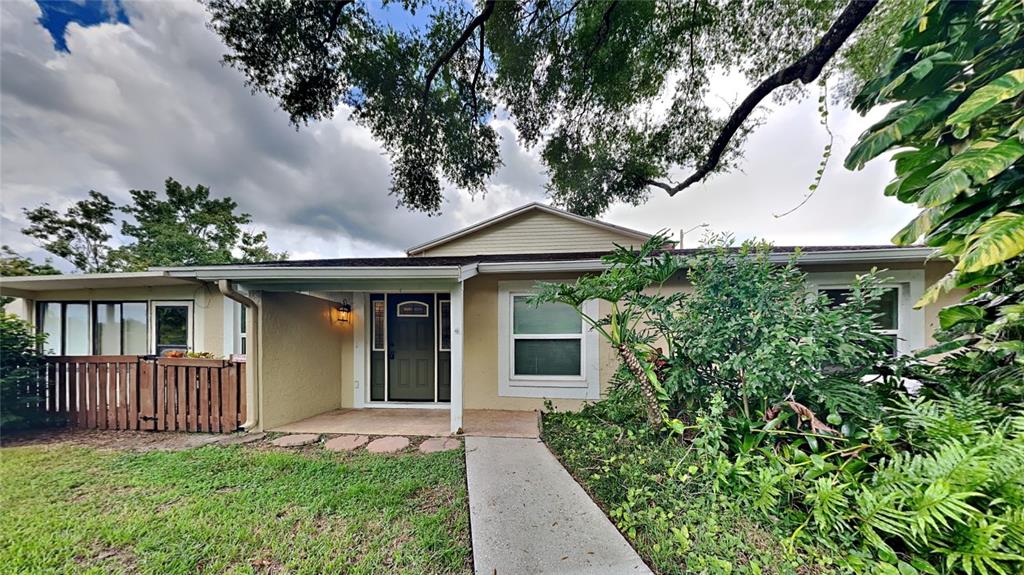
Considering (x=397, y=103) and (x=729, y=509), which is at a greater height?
(x=397, y=103)

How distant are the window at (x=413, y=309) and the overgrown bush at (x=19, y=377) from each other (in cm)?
444

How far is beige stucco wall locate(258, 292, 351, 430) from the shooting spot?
165 inches

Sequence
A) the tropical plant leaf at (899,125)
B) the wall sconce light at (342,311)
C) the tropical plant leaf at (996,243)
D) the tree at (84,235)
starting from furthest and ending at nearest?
the tree at (84,235), the wall sconce light at (342,311), the tropical plant leaf at (899,125), the tropical plant leaf at (996,243)

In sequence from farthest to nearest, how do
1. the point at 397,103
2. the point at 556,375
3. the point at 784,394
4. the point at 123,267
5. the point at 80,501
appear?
the point at 123,267
the point at 397,103
the point at 556,375
the point at 80,501
the point at 784,394

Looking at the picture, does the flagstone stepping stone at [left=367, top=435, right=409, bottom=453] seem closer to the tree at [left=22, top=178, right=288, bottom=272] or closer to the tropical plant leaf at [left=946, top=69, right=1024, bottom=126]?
the tropical plant leaf at [left=946, top=69, right=1024, bottom=126]

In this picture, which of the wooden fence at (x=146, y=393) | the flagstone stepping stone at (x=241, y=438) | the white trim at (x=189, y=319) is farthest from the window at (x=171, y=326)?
the flagstone stepping stone at (x=241, y=438)

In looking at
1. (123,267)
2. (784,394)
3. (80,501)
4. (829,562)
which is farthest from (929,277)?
(123,267)

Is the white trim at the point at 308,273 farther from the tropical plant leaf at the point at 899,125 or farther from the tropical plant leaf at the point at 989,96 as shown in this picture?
the tropical plant leaf at the point at 989,96

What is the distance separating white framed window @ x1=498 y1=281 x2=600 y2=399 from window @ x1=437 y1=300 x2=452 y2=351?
114 cm

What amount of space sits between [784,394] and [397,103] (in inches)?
240

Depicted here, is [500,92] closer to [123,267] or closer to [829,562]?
[829,562]

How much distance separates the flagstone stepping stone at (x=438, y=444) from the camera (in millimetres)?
3508

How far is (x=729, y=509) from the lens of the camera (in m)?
1.81

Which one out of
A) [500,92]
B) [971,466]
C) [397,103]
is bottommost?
[971,466]
